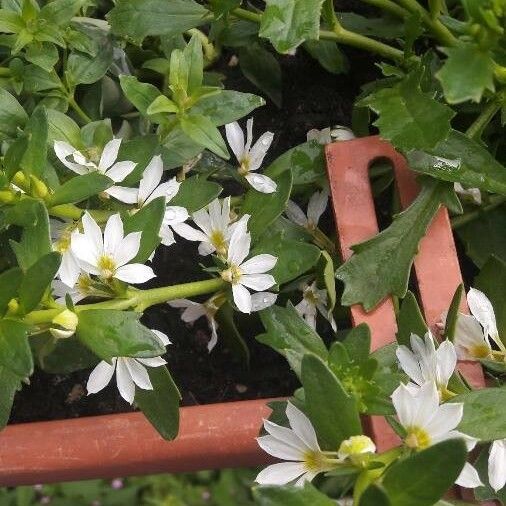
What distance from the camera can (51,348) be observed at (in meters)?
1.04

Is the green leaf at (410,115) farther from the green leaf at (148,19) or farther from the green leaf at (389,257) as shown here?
the green leaf at (148,19)

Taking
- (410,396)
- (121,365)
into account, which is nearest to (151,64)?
(121,365)

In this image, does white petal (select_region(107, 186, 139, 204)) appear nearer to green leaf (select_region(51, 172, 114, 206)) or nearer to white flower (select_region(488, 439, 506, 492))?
green leaf (select_region(51, 172, 114, 206))

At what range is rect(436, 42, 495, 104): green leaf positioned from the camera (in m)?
0.71

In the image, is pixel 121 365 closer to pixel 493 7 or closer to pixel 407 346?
pixel 407 346

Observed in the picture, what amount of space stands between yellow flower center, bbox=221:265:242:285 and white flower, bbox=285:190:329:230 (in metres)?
0.20

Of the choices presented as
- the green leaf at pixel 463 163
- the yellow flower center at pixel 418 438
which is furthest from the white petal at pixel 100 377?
the green leaf at pixel 463 163

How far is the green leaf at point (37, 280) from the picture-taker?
71 centimetres

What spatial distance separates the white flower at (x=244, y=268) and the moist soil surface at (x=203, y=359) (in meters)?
0.37

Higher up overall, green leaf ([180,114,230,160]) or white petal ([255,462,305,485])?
green leaf ([180,114,230,160])

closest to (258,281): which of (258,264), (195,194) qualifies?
(258,264)

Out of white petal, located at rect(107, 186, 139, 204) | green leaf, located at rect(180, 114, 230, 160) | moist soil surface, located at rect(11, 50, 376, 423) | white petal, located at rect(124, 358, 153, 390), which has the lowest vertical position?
moist soil surface, located at rect(11, 50, 376, 423)

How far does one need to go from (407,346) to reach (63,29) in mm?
573

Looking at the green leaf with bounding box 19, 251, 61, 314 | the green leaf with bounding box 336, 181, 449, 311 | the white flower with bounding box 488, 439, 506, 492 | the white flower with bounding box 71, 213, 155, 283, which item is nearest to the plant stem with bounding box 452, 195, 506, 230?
the green leaf with bounding box 336, 181, 449, 311
